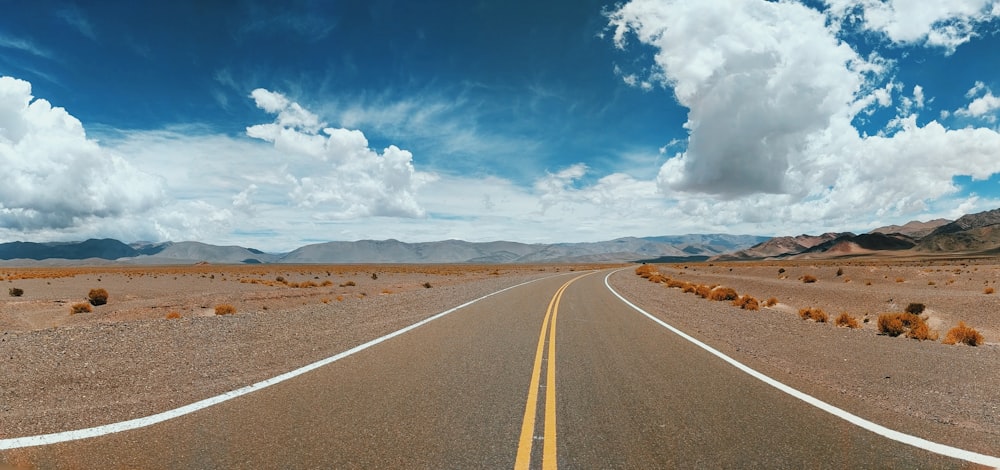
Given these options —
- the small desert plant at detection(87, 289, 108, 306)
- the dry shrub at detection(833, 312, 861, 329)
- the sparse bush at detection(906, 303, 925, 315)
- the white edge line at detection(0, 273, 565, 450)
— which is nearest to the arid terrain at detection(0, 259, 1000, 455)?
the white edge line at detection(0, 273, 565, 450)

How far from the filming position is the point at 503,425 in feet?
17.3

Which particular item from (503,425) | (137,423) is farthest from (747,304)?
(137,423)

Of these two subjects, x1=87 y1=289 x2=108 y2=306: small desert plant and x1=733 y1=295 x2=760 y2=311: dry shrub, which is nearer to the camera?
x1=733 y1=295 x2=760 y2=311: dry shrub

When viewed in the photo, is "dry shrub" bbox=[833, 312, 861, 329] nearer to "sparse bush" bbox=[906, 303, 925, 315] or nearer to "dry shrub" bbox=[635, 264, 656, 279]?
"sparse bush" bbox=[906, 303, 925, 315]

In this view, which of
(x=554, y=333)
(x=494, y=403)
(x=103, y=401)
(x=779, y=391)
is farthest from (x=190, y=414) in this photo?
(x=554, y=333)

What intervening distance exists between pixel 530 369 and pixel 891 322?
36.0 ft

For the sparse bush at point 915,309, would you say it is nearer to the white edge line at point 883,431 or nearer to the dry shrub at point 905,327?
the dry shrub at point 905,327

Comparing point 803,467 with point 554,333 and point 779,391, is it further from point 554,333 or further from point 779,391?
point 554,333

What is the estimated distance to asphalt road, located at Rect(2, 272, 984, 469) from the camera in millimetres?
4336

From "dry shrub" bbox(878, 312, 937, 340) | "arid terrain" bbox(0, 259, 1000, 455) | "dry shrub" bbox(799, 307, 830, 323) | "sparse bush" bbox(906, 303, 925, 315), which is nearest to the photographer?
"arid terrain" bbox(0, 259, 1000, 455)

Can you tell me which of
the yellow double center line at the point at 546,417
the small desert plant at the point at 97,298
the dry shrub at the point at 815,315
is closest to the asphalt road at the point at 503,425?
the yellow double center line at the point at 546,417

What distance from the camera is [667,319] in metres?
15.6

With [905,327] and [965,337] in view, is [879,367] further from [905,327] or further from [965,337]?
[905,327]

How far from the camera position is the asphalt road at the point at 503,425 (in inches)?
171
